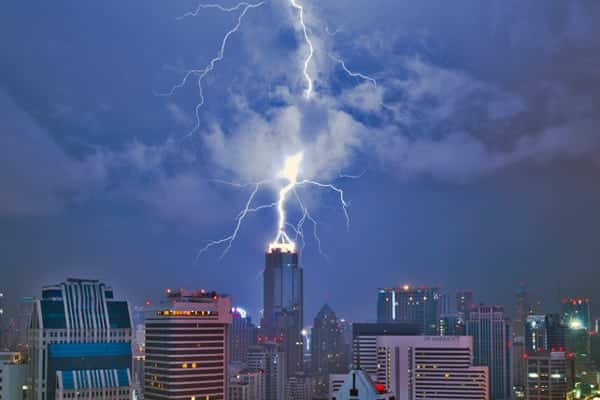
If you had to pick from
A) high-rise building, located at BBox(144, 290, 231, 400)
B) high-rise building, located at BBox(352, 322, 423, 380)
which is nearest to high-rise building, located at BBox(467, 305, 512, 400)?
high-rise building, located at BBox(352, 322, 423, 380)

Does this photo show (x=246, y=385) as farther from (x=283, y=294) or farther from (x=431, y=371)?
(x=283, y=294)

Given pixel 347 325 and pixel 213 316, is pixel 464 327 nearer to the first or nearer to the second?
pixel 347 325

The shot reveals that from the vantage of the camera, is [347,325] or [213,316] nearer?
[213,316]

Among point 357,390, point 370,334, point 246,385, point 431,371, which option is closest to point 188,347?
point 246,385

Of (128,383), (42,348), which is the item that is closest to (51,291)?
(42,348)

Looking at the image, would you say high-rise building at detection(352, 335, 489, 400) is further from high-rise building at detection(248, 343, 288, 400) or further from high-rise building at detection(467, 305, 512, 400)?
high-rise building at detection(467, 305, 512, 400)
